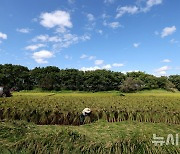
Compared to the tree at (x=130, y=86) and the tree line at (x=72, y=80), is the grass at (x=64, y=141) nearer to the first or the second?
the tree line at (x=72, y=80)

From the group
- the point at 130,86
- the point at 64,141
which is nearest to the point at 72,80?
the point at 130,86

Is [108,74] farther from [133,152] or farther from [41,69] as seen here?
[133,152]

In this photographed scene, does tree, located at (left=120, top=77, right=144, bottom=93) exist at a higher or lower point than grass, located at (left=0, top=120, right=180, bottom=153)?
higher

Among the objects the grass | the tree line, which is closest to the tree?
the tree line

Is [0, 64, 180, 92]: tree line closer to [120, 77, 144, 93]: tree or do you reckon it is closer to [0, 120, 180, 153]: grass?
[120, 77, 144, 93]: tree

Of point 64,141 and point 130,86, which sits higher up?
point 130,86

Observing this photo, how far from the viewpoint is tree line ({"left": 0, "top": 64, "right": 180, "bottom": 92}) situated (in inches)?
2105

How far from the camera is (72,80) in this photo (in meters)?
55.2

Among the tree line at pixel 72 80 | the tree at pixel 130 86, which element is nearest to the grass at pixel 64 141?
the tree line at pixel 72 80

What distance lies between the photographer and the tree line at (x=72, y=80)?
53469mm

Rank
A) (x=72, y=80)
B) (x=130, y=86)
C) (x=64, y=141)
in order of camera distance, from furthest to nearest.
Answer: (x=72, y=80)
(x=130, y=86)
(x=64, y=141)

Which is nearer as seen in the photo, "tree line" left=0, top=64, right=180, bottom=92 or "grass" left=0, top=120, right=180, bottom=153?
"grass" left=0, top=120, right=180, bottom=153

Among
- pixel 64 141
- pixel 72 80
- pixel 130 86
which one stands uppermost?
pixel 72 80

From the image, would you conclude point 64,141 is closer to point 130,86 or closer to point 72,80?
point 130,86
